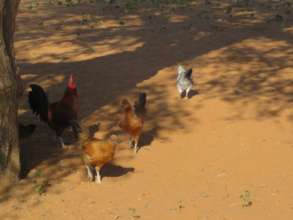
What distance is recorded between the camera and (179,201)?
6355mm

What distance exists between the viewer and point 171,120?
8.59 metres

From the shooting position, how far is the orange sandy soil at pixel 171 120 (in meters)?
6.36

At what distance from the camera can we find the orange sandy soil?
250 inches

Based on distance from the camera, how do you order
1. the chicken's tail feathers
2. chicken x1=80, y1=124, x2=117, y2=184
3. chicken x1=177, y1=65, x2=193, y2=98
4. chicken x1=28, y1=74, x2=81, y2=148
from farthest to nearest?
chicken x1=177, y1=65, x2=193, y2=98 < the chicken's tail feathers < chicken x1=28, y1=74, x2=81, y2=148 < chicken x1=80, y1=124, x2=117, y2=184

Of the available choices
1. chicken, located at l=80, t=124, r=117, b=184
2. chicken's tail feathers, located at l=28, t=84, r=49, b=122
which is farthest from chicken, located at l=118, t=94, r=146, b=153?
chicken's tail feathers, located at l=28, t=84, r=49, b=122

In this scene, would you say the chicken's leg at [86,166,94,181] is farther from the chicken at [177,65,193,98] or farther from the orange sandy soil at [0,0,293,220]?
the chicken at [177,65,193,98]

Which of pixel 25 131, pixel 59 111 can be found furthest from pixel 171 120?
pixel 25 131

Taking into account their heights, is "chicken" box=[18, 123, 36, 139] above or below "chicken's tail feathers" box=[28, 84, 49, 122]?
below

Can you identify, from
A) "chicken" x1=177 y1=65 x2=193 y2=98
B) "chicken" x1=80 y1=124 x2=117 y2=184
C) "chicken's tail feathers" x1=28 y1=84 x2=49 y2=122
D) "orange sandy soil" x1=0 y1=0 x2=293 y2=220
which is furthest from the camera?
"chicken" x1=177 y1=65 x2=193 y2=98

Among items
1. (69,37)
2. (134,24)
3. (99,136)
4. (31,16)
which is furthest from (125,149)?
(31,16)

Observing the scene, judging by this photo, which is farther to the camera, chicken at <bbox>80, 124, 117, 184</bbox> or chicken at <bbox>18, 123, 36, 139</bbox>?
chicken at <bbox>18, 123, 36, 139</bbox>

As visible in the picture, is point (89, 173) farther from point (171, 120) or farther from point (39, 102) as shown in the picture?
point (171, 120)

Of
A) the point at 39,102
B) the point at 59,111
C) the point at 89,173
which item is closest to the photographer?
the point at 89,173

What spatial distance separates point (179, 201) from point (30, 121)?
10.8 ft
